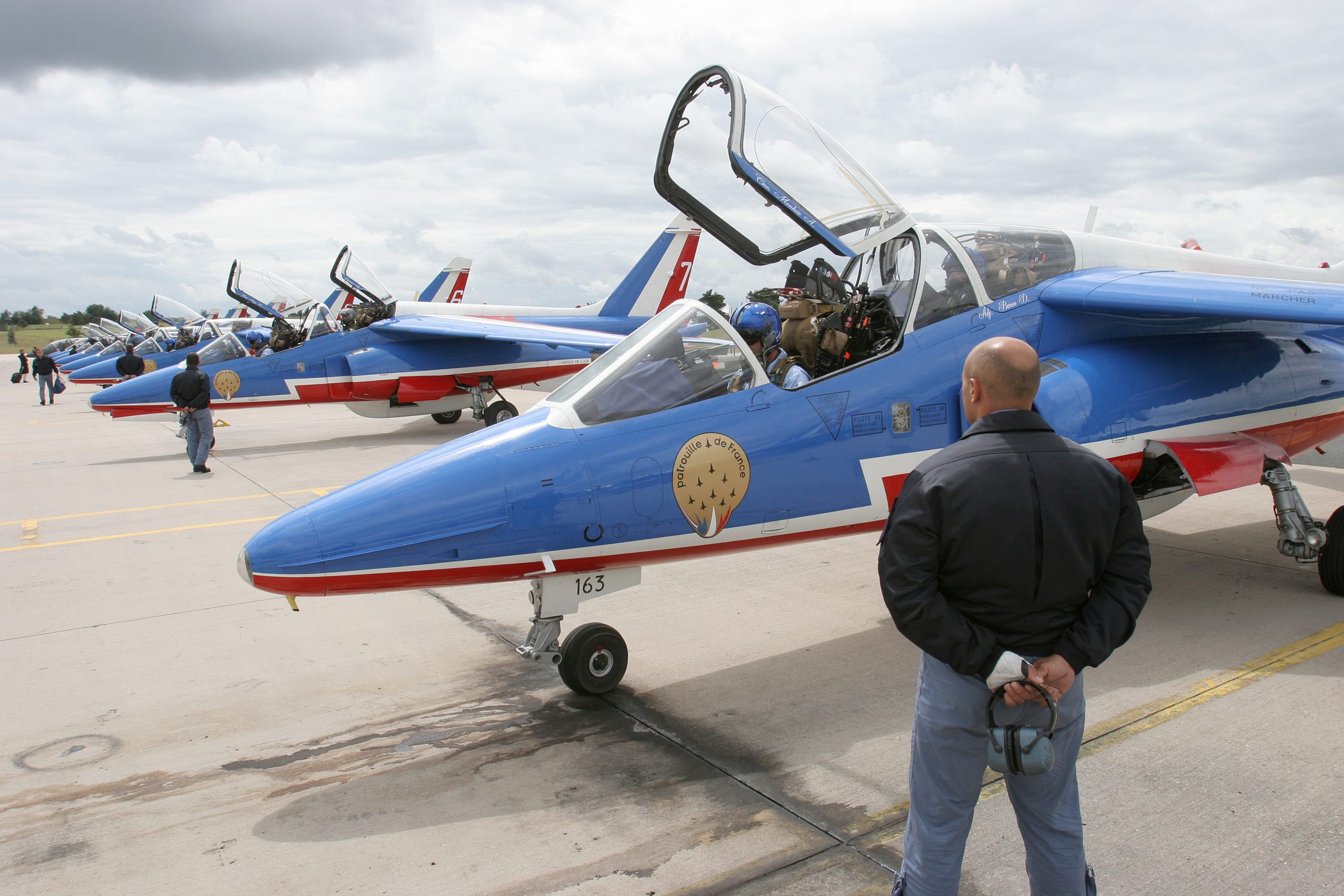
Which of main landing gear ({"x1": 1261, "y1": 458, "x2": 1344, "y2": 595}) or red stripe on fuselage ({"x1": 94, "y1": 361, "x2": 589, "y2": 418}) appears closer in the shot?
main landing gear ({"x1": 1261, "y1": 458, "x2": 1344, "y2": 595})

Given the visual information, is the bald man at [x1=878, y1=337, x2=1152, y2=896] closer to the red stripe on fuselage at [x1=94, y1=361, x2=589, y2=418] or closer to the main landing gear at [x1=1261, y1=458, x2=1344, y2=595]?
the main landing gear at [x1=1261, y1=458, x2=1344, y2=595]

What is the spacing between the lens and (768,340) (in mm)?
5242

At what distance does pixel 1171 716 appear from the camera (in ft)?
14.6

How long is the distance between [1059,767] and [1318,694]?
133 inches

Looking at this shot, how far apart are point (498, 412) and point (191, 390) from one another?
5619mm

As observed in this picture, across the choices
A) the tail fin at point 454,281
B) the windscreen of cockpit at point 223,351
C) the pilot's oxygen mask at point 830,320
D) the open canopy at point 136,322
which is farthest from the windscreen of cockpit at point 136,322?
the pilot's oxygen mask at point 830,320

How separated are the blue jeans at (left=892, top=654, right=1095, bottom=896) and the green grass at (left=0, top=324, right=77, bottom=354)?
65030 millimetres

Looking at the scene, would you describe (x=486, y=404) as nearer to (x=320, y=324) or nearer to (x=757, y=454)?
(x=320, y=324)

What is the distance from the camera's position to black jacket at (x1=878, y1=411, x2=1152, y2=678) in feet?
7.47

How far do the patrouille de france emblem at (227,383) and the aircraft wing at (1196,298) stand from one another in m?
14.7

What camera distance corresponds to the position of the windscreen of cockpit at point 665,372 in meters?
4.60

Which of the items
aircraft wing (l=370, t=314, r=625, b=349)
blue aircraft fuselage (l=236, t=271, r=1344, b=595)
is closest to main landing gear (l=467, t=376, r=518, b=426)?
aircraft wing (l=370, t=314, r=625, b=349)

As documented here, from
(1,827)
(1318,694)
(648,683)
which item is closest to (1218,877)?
(1318,694)

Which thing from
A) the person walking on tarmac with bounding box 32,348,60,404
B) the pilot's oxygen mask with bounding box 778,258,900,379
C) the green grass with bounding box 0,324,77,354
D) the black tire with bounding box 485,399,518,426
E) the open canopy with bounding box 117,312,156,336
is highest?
the green grass with bounding box 0,324,77,354
